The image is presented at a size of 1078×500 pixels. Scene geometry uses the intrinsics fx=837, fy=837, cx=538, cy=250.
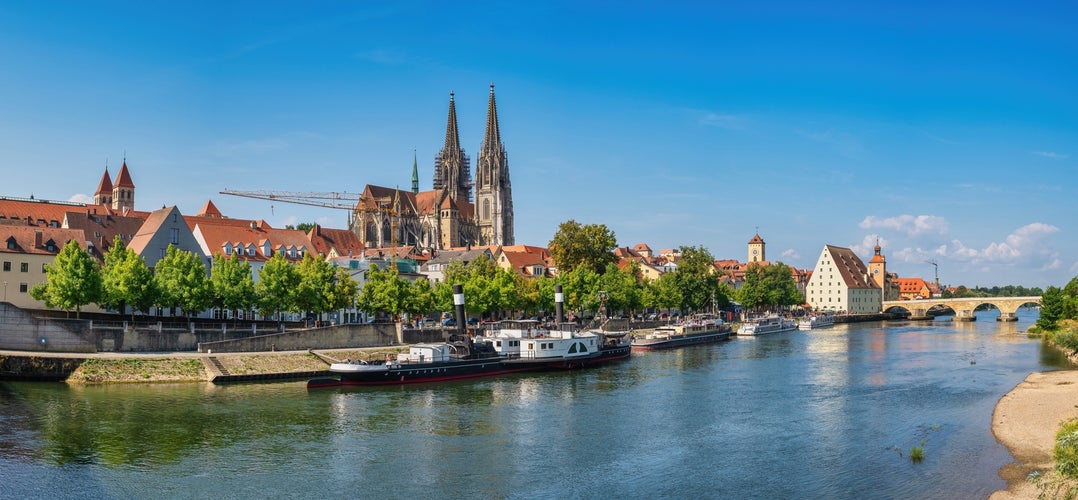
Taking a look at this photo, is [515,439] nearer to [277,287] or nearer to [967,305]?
[277,287]

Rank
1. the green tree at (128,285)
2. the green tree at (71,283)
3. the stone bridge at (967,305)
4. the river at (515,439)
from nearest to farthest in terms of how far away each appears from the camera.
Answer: the river at (515,439)
the green tree at (71,283)
the green tree at (128,285)
the stone bridge at (967,305)

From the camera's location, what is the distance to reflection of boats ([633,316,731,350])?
333ft

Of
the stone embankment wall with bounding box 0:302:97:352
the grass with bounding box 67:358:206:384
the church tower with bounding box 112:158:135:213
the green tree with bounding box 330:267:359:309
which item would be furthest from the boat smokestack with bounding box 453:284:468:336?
the church tower with bounding box 112:158:135:213

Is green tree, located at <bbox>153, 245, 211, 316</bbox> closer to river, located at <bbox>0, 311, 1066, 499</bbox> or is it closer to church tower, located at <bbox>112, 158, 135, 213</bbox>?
river, located at <bbox>0, 311, 1066, 499</bbox>

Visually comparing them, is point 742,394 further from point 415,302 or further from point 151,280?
point 151,280

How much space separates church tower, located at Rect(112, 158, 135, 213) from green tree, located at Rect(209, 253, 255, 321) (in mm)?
112836

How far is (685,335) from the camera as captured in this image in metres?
109

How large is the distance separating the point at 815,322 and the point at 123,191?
142305mm

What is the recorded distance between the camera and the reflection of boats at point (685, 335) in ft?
333

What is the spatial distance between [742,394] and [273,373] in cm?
3439

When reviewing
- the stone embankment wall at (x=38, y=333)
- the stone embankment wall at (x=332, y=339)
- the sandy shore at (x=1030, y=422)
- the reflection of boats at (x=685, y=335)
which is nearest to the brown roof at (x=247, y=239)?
the stone embankment wall at (x=332, y=339)

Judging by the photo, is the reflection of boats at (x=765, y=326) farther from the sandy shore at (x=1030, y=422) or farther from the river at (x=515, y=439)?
the sandy shore at (x=1030, y=422)

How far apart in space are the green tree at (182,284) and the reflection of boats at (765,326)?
84080mm

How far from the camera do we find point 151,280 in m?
70.2
